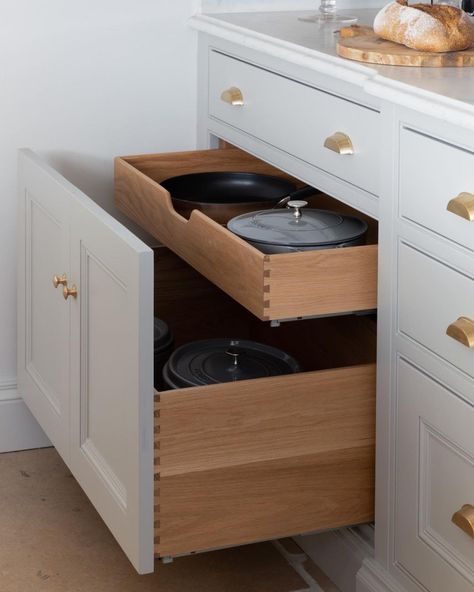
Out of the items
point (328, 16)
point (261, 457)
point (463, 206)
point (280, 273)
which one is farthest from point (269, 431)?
point (328, 16)

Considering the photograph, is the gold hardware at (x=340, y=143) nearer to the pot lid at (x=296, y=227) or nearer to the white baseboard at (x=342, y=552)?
the pot lid at (x=296, y=227)

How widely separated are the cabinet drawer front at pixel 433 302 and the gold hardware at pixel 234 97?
65 centimetres

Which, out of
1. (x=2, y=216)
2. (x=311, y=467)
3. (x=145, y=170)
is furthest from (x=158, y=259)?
(x=311, y=467)

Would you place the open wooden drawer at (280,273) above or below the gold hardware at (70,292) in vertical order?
above

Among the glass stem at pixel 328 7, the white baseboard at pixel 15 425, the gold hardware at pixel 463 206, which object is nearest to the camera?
the gold hardware at pixel 463 206

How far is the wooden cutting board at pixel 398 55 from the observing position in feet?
5.52

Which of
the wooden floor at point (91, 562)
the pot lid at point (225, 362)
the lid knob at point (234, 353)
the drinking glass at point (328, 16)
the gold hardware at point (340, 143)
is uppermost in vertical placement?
the drinking glass at point (328, 16)

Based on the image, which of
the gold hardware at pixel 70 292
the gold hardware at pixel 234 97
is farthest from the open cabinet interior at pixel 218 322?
the gold hardware at pixel 70 292

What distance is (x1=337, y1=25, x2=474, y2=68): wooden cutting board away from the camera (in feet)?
5.52

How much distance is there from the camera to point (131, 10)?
7.57ft

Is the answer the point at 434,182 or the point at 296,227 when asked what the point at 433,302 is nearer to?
the point at 434,182

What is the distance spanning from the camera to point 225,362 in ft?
6.56

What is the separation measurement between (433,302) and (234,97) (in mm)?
767

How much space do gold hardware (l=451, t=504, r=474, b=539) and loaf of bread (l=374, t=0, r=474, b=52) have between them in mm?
667
